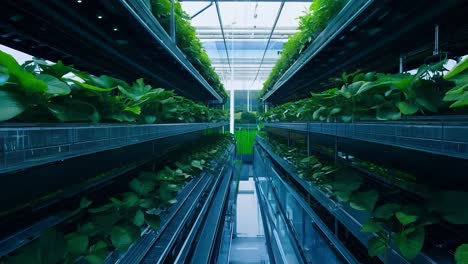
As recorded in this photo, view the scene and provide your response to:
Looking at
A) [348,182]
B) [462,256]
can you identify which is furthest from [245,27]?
[462,256]

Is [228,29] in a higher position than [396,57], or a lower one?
higher

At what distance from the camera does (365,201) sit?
126 centimetres

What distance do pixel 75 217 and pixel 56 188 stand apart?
156 millimetres

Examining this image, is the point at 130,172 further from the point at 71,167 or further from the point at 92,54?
the point at 92,54

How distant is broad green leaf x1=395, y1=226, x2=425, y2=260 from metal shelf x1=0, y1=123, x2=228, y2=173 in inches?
38.1

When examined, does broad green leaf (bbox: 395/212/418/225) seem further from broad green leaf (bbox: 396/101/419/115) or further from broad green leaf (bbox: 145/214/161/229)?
broad green leaf (bbox: 145/214/161/229)

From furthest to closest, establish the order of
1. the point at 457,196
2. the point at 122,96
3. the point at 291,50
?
the point at 291,50 → the point at 122,96 → the point at 457,196

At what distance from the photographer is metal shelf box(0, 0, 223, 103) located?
133 centimetres

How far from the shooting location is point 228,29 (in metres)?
7.98

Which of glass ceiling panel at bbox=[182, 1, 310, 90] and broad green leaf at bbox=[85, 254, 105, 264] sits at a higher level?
glass ceiling panel at bbox=[182, 1, 310, 90]

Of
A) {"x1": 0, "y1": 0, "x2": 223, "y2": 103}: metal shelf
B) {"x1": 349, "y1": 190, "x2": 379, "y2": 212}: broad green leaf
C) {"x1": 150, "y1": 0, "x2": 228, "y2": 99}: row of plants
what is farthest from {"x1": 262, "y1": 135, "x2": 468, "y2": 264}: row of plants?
{"x1": 150, "y1": 0, "x2": 228, "y2": 99}: row of plants

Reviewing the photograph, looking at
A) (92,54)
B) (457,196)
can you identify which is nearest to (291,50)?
(92,54)

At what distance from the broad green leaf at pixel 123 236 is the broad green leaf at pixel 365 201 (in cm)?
89

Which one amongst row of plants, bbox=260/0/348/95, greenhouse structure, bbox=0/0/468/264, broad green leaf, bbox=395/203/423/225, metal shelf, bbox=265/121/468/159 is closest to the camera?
metal shelf, bbox=265/121/468/159
